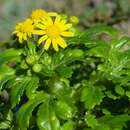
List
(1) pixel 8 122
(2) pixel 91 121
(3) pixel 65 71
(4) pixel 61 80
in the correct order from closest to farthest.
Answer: (3) pixel 65 71, (2) pixel 91 121, (4) pixel 61 80, (1) pixel 8 122

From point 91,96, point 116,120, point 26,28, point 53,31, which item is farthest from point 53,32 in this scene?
point 116,120

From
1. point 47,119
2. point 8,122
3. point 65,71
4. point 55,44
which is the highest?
point 55,44

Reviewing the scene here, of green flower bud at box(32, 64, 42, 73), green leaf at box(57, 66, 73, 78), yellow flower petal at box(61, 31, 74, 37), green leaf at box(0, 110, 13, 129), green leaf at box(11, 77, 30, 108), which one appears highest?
yellow flower petal at box(61, 31, 74, 37)

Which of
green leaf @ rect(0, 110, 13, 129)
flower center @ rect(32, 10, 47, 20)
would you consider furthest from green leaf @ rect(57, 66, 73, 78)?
green leaf @ rect(0, 110, 13, 129)

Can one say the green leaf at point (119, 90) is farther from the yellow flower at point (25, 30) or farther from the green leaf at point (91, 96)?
the yellow flower at point (25, 30)

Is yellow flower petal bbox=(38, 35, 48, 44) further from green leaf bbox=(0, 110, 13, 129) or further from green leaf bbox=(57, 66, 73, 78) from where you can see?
green leaf bbox=(0, 110, 13, 129)

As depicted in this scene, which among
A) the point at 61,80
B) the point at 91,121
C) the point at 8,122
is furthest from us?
the point at 8,122

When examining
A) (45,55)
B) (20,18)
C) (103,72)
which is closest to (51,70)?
(45,55)

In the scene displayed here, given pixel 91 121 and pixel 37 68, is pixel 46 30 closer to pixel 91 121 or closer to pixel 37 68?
pixel 37 68
